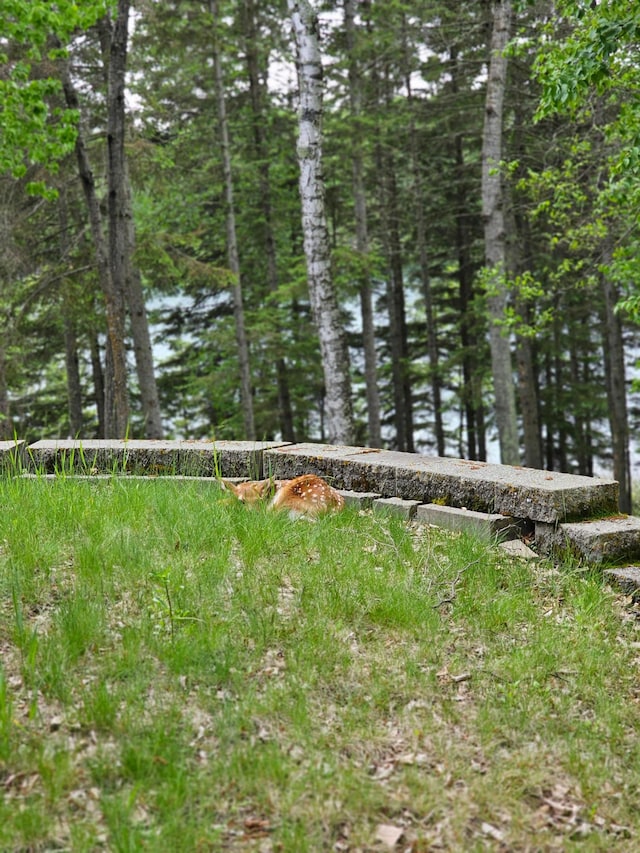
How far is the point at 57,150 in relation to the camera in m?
10.8

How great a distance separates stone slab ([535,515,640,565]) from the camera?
483 centimetres

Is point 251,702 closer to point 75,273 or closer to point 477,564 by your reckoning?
point 477,564

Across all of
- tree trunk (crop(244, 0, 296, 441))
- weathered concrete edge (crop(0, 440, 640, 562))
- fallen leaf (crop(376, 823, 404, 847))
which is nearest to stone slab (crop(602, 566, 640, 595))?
weathered concrete edge (crop(0, 440, 640, 562))

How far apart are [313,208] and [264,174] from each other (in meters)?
12.0

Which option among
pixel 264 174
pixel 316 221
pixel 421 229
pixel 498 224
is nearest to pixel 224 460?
pixel 316 221

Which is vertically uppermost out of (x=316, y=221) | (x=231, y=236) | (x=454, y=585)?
(x=231, y=236)

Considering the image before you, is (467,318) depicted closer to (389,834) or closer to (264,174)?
(264,174)

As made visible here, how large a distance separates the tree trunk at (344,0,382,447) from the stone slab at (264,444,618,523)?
10797 millimetres

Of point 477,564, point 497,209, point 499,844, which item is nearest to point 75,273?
point 497,209

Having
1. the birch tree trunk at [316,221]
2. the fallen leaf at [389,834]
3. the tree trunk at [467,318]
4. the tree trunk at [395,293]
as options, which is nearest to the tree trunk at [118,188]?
the birch tree trunk at [316,221]

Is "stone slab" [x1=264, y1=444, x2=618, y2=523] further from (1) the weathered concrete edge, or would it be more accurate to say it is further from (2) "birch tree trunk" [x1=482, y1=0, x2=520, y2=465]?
(2) "birch tree trunk" [x1=482, y1=0, x2=520, y2=465]

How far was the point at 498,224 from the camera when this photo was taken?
42.1 feet

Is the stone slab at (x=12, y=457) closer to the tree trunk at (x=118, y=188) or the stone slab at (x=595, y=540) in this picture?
the tree trunk at (x=118, y=188)

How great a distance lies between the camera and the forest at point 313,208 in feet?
33.0
